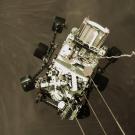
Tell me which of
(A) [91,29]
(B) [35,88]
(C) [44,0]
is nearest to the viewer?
(A) [91,29]

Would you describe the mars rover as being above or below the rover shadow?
above

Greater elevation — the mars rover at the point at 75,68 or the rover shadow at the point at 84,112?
the mars rover at the point at 75,68

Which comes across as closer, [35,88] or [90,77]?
[90,77]

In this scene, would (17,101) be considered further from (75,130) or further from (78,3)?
(78,3)

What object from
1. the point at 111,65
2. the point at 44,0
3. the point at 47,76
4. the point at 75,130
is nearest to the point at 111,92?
the point at 111,65

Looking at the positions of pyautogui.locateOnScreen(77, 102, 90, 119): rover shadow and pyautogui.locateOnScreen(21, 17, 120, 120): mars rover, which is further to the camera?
pyautogui.locateOnScreen(77, 102, 90, 119): rover shadow

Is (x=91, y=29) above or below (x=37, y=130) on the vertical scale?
above

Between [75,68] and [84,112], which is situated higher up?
[75,68]

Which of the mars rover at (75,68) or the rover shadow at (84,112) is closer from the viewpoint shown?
the mars rover at (75,68)
